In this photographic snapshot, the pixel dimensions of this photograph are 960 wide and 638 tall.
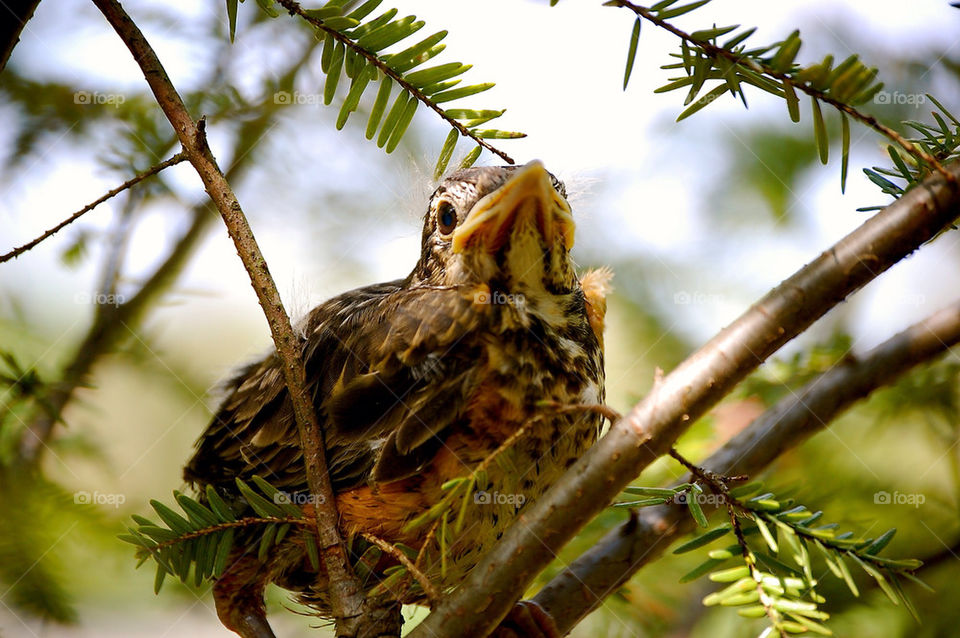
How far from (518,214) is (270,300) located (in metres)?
0.43

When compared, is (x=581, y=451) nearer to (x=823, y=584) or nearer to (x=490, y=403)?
(x=490, y=403)

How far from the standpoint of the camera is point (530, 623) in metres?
1.18

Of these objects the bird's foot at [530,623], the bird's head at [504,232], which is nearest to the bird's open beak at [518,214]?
the bird's head at [504,232]

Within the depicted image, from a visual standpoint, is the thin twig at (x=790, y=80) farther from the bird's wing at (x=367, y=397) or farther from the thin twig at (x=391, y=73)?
the bird's wing at (x=367, y=397)

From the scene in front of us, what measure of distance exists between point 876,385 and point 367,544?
2.64 feet

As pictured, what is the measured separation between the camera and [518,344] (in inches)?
42.9

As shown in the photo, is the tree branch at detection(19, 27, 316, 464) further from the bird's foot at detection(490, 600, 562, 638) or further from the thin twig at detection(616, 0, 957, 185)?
the thin twig at detection(616, 0, 957, 185)

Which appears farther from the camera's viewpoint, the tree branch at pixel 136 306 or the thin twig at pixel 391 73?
the tree branch at pixel 136 306

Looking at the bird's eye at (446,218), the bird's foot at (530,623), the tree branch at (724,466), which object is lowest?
the bird's foot at (530,623)

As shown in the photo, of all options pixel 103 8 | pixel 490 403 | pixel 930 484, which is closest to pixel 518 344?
pixel 490 403

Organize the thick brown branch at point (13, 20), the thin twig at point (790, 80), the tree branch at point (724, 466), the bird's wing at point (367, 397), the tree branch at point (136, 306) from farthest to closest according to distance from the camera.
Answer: the tree branch at point (136, 306)
the tree branch at point (724, 466)
the bird's wing at point (367, 397)
the thick brown branch at point (13, 20)
the thin twig at point (790, 80)

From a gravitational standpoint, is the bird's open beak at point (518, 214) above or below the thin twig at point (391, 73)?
below

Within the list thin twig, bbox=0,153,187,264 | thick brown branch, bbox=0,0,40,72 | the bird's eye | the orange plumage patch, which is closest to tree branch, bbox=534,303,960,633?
the orange plumage patch

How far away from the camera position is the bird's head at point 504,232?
1.12 meters
